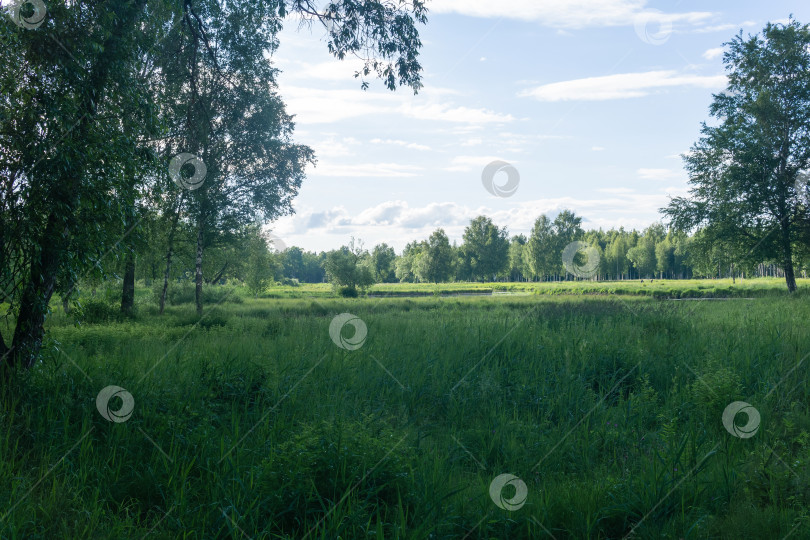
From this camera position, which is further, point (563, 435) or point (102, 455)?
point (563, 435)

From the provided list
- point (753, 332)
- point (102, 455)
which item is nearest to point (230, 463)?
point (102, 455)

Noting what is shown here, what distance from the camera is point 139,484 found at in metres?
4.21

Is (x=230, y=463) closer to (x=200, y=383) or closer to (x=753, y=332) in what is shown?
(x=200, y=383)

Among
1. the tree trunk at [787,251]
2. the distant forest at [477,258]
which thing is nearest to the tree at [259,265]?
the distant forest at [477,258]

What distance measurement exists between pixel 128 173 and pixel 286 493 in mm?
5661
